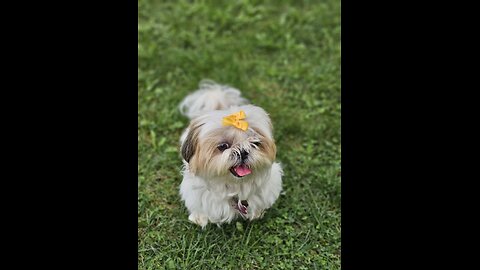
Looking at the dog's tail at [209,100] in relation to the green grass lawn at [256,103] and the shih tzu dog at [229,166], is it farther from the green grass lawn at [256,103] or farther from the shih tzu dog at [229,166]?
the shih tzu dog at [229,166]

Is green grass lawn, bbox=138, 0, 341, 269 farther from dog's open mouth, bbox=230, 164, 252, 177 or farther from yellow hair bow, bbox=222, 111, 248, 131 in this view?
yellow hair bow, bbox=222, 111, 248, 131

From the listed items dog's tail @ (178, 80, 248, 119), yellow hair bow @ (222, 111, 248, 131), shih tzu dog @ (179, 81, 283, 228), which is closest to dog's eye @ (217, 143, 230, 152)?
shih tzu dog @ (179, 81, 283, 228)

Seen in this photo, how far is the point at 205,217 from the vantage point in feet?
11.1

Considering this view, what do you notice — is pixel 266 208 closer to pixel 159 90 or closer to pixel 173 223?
pixel 173 223

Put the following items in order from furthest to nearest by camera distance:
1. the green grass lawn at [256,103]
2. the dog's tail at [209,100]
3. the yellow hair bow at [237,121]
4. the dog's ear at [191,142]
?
the dog's tail at [209,100], the green grass lawn at [256,103], the dog's ear at [191,142], the yellow hair bow at [237,121]

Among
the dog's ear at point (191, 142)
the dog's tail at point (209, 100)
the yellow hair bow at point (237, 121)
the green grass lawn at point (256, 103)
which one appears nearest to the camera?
the yellow hair bow at point (237, 121)

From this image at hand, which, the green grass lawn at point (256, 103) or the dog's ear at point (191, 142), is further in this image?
the green grass lawn at point (256, 103)

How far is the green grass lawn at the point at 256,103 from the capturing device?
11.0 feet

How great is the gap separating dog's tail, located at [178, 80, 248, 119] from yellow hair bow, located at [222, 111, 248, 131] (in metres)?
0.87

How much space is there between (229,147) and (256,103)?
1574 mm

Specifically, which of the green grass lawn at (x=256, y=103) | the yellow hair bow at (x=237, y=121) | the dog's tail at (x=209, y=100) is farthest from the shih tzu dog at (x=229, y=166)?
the dog's tail at (x=209, y=100)

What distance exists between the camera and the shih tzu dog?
9.62 feet

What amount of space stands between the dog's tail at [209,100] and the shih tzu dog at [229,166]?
68cm
